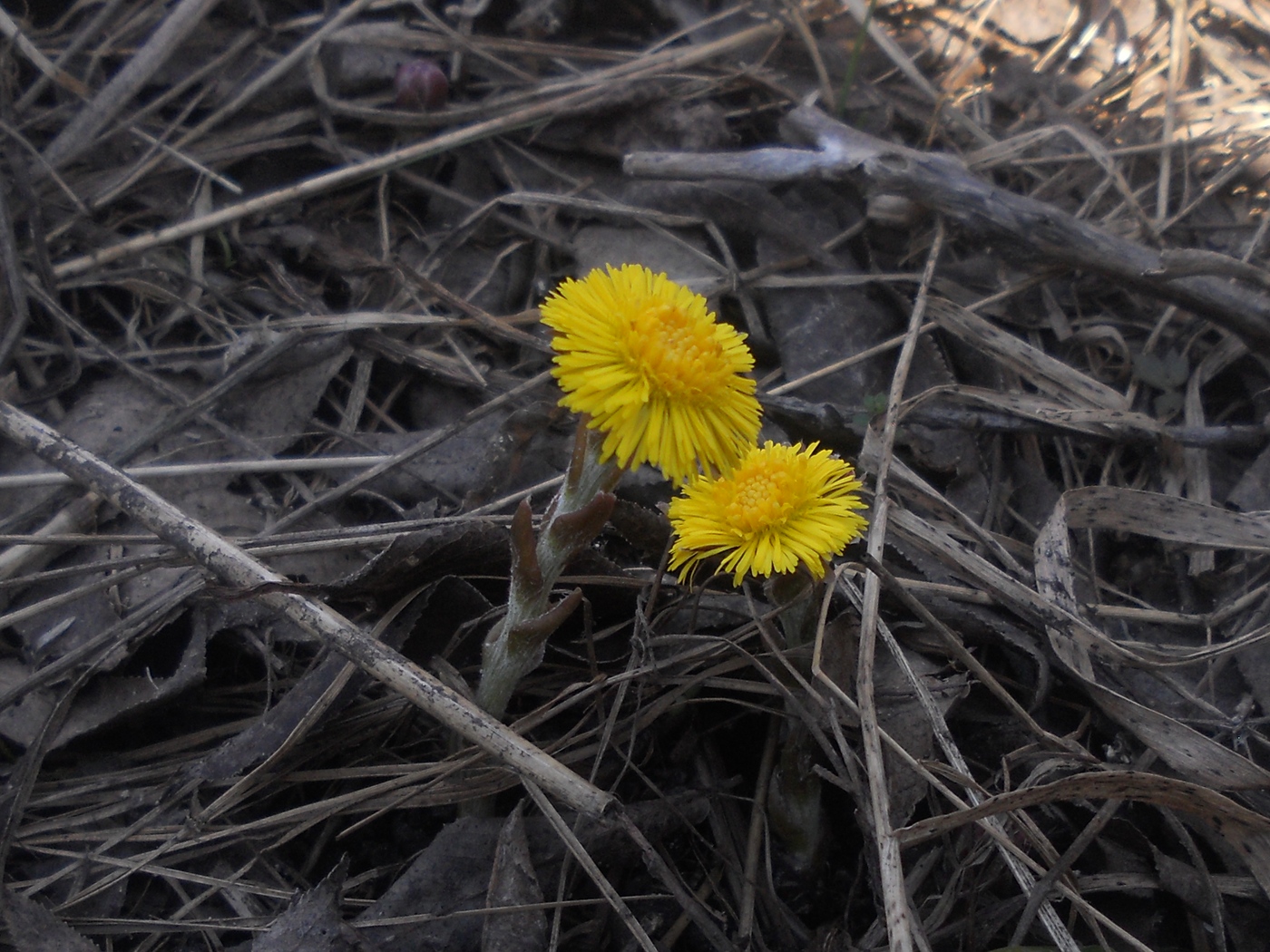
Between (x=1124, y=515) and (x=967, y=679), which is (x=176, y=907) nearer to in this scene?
(x=967, y=679)

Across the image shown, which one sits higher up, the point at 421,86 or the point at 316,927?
the point at 421,86

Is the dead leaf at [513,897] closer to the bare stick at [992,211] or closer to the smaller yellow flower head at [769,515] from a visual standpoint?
the smaller yellow flower head at [769,515]

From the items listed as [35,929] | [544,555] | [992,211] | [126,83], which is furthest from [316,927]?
[126,83]

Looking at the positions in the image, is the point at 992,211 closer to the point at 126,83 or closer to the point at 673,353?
the point at 673,353

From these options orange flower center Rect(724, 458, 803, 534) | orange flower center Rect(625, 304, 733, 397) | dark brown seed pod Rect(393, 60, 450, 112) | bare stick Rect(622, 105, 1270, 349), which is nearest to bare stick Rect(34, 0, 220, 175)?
dark brown seed pod Rect(393, 60, 450, 112)

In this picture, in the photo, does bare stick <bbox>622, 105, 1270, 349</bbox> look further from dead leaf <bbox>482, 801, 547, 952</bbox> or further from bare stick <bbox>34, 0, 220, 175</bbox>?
dead leaf <bbox>482, 801, 547, 952</bbox>
